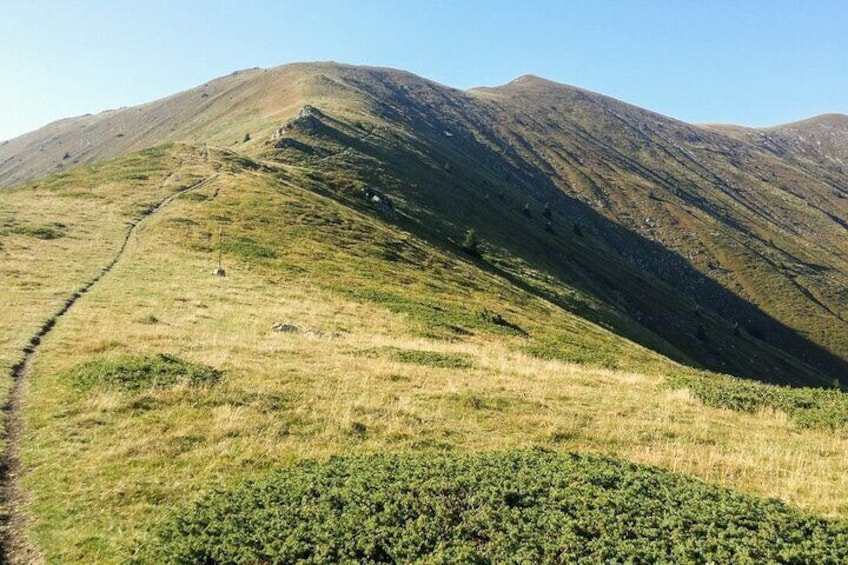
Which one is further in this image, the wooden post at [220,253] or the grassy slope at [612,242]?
the grassy slope at [612,242]

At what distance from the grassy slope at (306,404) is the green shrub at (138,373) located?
1.67 ft

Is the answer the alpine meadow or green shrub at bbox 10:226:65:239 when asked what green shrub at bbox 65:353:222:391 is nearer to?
the alpine meadow

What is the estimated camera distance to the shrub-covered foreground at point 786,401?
1780 cm

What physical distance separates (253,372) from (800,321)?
513ft

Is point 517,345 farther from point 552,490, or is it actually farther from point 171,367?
point 552,490

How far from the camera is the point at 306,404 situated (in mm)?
16469

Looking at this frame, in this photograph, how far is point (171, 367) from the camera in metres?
18.6

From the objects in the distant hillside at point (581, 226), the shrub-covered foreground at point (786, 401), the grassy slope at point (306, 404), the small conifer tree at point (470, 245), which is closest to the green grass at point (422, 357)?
the grassy slope at point (306, 404)

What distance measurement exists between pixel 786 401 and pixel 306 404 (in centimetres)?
1773

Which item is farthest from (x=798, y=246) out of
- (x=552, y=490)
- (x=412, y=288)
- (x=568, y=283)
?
(x=552, y=490)

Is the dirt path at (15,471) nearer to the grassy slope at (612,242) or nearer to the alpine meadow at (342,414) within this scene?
the alpine meadow at (342,414)

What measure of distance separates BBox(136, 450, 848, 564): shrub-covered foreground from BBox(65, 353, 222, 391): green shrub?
25.7 ft

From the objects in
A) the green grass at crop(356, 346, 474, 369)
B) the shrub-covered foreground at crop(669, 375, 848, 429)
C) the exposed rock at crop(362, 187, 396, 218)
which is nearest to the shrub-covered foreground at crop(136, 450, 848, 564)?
the shrub-covered foreground at crop(669, 375, 848, 429)

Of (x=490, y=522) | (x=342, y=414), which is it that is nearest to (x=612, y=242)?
(x=342, y=414)
